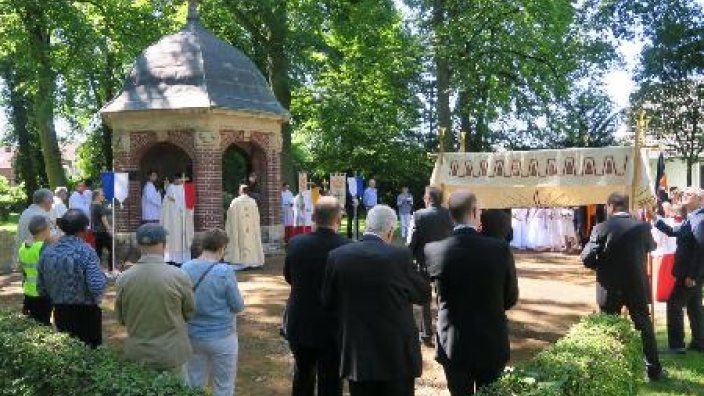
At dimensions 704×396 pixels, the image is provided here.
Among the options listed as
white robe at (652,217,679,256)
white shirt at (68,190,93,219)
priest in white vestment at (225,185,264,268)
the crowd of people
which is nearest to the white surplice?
priest in white vestment at (225,185,264,268)

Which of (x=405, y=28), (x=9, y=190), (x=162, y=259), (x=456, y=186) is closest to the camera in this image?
(x=162, y=259)

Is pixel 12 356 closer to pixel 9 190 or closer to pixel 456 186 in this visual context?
pixel 456 186

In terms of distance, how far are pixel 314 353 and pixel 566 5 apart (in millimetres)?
22883

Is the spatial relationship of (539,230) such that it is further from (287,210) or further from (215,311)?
(215,311)

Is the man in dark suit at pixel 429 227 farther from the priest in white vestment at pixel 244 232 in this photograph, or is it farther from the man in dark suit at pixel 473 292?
the priest in white vestment at pixel 244 232

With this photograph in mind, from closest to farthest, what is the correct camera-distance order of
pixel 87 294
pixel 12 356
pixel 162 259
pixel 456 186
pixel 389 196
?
1. pixel 162 259
2. pixel 12 356
3. pixel 87 294
4. pixel 456 186
5. pixel 389 196

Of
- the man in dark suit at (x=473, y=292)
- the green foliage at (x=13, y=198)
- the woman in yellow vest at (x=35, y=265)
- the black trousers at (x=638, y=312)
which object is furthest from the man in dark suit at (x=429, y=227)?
the green foliage at (x=13, y=198)

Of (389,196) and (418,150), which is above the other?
(418,150)

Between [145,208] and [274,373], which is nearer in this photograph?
[274,373]

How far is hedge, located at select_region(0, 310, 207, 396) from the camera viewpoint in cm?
460

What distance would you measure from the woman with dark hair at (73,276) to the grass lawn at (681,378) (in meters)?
4.88

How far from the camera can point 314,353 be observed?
5527 mm

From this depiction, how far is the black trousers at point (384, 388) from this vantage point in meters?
4.70

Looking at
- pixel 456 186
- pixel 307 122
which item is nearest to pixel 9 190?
pixel 307 122
